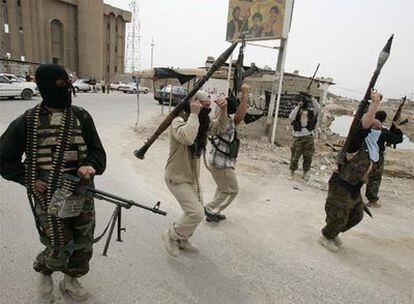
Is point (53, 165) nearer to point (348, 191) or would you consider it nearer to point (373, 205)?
point (348, 191)

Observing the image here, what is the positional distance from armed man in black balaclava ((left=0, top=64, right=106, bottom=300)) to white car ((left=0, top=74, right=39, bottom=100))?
16.8m

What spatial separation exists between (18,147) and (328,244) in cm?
332

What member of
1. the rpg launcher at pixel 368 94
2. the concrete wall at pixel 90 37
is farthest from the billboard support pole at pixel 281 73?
the concrete wall at pixel 90 37

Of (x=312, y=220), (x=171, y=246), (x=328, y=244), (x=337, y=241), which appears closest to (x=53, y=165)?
(x=171, y=246)

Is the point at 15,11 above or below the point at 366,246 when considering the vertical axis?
above

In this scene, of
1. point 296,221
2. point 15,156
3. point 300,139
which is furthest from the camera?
point 300,139

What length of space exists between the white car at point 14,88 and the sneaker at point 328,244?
17383 millimetres

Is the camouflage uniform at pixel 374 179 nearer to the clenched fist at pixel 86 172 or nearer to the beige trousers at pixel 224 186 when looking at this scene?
the beige trousers at pixel 224 186

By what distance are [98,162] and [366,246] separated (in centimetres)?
339

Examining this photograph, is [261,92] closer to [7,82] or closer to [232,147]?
[232,147]

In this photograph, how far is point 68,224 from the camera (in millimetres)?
2365

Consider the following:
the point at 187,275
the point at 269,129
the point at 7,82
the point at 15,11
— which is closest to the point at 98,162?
the point at 187,275

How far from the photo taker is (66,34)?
42500mm

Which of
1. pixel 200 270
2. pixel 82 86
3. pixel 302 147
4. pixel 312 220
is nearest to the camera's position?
pixel 200 270
